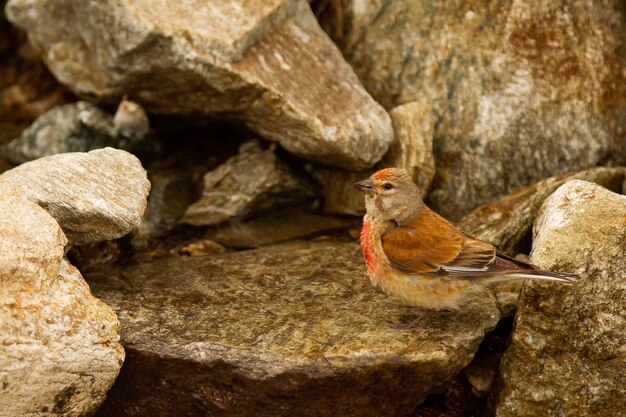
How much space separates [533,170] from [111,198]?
3.21 meters

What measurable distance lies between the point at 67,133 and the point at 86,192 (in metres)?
2.46

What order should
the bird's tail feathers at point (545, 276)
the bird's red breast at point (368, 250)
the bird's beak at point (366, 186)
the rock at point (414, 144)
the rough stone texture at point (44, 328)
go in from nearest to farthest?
the rough stone texture at point (44, 328) → the bird's tail feathers at point (545, 276) → the bird's red breast at point (368, 250) → the bird's beak at point (366, 186) → the rock at point (414, 144)

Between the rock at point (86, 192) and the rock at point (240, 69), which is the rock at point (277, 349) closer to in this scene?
the rock at point (86, 192)

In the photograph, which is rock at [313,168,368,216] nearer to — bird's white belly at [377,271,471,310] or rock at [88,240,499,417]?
rock at [88,240,499,417]

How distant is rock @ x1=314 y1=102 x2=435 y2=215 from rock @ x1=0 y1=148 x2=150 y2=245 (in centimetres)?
187

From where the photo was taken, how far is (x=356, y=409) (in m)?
4.56

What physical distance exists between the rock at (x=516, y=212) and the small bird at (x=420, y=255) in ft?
2.24

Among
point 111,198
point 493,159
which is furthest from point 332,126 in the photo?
point 111,198

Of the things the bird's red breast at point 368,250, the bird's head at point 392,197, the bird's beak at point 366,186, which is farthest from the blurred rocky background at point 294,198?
the bird's beak at point 366,186

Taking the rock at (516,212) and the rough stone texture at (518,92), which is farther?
the rough stone texture at (518,92)

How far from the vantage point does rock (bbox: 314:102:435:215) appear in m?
6.48

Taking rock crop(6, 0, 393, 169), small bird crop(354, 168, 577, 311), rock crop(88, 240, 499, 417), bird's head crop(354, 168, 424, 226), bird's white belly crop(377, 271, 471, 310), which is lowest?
rock crop(88, 240, 499, 417)

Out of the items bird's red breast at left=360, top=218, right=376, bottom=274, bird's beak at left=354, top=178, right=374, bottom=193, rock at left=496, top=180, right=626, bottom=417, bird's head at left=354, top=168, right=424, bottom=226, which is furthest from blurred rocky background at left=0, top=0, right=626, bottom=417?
bird's beak at left=354, top=178, right=374, bottom=193

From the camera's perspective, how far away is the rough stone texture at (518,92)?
6535 mm
